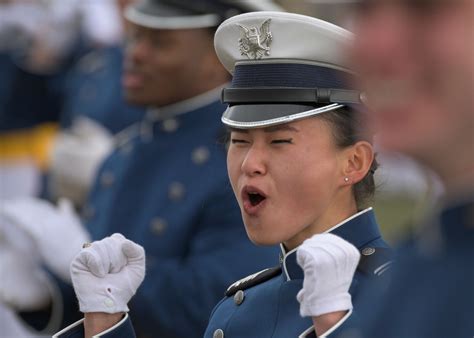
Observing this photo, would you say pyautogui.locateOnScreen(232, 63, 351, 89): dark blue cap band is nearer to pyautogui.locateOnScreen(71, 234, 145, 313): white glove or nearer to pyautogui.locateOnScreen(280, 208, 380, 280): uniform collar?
pyautogui.locateOnScreen(280, 208, 380, 280): uniform collar

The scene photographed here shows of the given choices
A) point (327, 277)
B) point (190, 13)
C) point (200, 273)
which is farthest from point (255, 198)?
point (190, 13)

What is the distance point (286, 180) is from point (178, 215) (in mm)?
2031

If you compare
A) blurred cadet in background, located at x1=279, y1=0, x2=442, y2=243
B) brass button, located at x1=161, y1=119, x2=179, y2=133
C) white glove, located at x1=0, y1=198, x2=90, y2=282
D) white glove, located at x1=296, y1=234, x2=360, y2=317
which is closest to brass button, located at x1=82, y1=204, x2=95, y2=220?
white glove, located at x1=0, y1=198, x2=90, y2=282

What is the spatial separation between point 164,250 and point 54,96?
3762 millimetres

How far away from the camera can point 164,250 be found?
534 centimetres

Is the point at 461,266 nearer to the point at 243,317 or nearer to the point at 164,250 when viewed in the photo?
the point at 243,317

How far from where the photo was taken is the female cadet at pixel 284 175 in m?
3.35

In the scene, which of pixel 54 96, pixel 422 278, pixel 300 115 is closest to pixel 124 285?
pixel 300 115

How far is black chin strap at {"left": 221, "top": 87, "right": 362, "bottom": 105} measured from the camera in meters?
3.46

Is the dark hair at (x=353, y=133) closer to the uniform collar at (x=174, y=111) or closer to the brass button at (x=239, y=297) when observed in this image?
the brass button at (x=239, y=297)

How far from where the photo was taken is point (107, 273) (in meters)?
3.55

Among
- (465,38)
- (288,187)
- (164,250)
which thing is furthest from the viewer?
(164,250)

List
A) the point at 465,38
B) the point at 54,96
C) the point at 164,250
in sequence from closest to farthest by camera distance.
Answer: the point at 465,38 → the point at 164,250 → the point at 54,96

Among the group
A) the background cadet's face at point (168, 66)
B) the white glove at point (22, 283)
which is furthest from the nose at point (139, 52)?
the white glove at point (22, 283)
